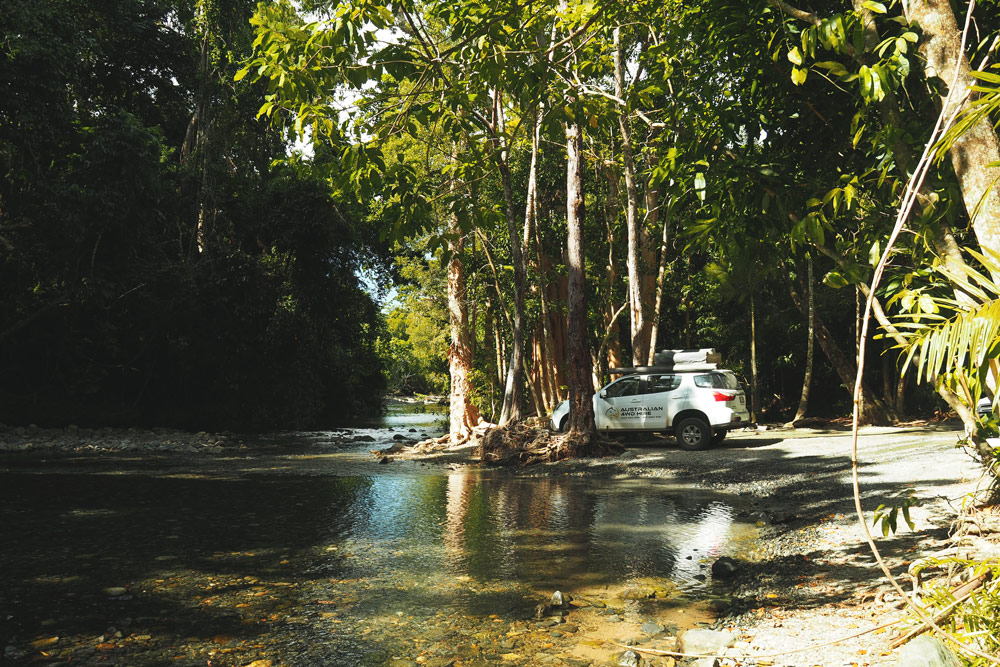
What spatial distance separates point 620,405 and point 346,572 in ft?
35.8

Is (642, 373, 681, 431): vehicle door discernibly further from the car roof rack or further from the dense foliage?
the dense foliage

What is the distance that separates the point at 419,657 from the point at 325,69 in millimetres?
4635

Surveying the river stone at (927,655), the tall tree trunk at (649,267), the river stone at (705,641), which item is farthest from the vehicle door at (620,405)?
the river stone at (927,655)

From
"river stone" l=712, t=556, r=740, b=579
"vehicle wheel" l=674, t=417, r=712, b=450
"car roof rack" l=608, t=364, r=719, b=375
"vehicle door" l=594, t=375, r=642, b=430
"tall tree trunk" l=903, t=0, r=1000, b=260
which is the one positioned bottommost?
"river stone" l=712, t=556, r=740, b=579

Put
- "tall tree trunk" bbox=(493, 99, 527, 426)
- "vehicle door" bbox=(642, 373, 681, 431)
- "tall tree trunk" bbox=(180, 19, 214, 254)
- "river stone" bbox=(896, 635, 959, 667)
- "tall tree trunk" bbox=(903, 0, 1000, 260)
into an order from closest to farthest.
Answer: "river stone" bbox=(896, 635, 959, 667) < "tall tree trunk" bbox=(903, 0, 1000, 260) < "vehicle door" bbox=(642, 373, 681, 431) < "tall tree trunk" bbox=(493, 99, 527, 426) < "tall tree trunk" bbox=(180, 19, 214, 254)

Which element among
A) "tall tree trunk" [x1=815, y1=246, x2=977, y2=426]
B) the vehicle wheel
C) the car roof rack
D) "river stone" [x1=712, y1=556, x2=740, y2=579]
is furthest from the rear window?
"tall tree trunk" [x1=815, y1=246, x2=977, y2=426]

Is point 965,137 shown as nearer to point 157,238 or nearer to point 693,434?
point 693,434

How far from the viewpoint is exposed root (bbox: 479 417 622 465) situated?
14484mm

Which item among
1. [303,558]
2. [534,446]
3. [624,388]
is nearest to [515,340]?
[624,388]

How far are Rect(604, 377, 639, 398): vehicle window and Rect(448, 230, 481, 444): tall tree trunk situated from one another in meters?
5.37

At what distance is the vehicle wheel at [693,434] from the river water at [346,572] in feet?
15.1

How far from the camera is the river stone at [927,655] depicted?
2.89 metres

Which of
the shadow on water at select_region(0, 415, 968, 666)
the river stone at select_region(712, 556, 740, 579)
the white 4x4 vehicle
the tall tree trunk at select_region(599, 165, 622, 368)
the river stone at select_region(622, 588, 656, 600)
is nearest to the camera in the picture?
the shadow on water at select_region(0, 415, 968, 666)

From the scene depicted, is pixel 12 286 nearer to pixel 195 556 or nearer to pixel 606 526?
pixel 195 556
